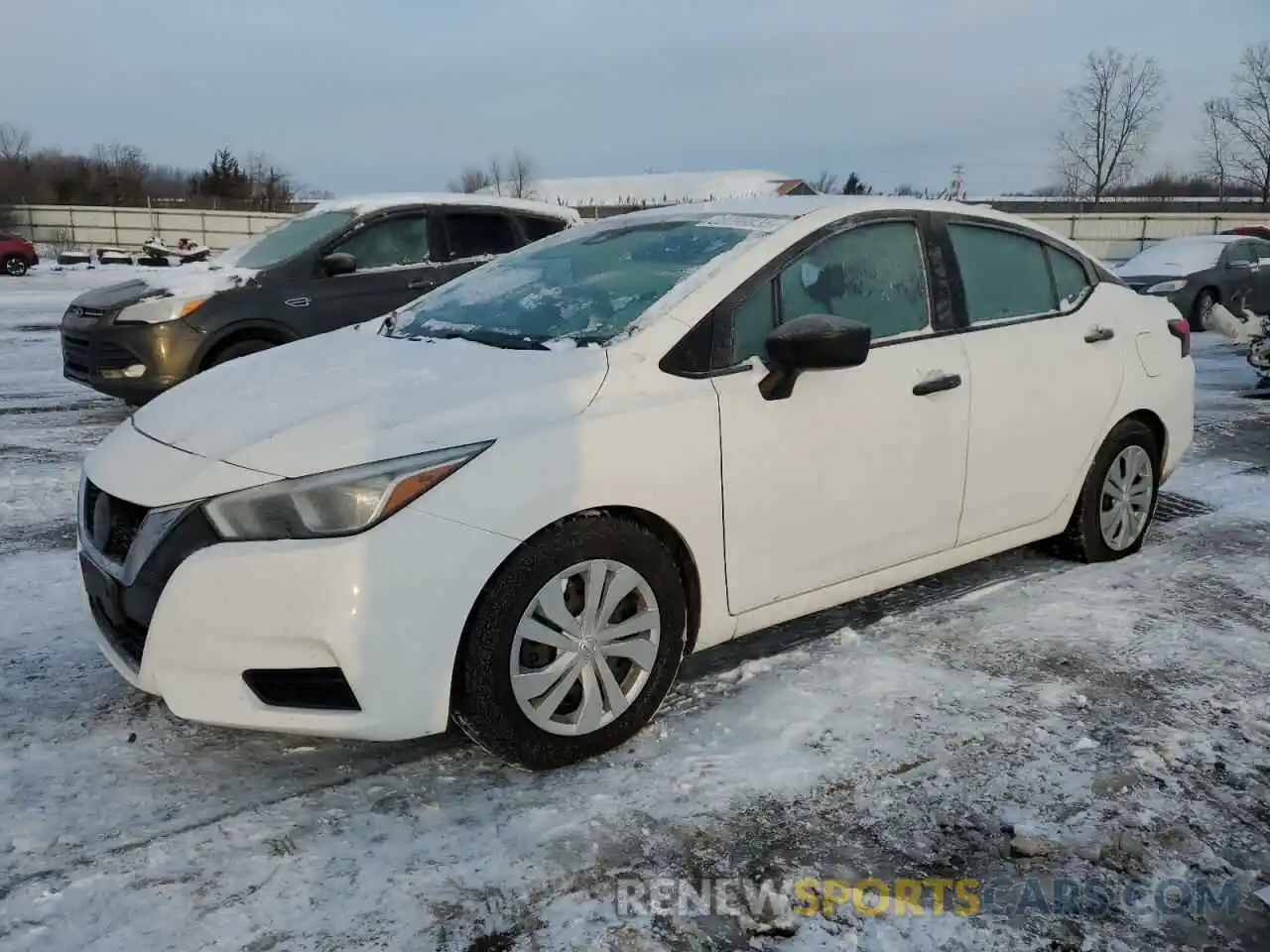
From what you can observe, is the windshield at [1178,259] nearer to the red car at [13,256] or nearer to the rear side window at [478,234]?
the rear side window at [478,234]

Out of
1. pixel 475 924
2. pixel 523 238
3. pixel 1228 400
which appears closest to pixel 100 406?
pixel 523 238

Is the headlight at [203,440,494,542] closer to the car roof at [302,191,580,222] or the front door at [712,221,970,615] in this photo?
the front door at [712,221,970,615]

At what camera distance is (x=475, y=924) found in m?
2.33

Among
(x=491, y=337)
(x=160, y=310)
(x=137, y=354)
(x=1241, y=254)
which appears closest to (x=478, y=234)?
(x=160, y=310)

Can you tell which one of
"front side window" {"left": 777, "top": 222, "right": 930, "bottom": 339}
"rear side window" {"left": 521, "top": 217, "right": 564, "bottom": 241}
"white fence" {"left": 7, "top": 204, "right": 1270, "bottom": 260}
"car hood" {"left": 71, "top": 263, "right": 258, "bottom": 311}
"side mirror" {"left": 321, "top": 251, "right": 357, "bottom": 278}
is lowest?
"front side window" {"left": 777, "top": 222, "right": 930, "bottom": 339}

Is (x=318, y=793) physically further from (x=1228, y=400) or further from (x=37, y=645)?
(x=1228, y=400)

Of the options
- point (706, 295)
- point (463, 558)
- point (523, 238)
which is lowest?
point (463, 558)

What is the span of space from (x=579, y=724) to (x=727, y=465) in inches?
33.9

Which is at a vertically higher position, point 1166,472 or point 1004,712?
point 1166,472

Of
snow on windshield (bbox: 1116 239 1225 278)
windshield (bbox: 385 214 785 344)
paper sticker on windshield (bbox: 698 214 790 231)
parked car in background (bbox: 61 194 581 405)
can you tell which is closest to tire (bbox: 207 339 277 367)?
parked car in background (bbox: 61 194 581 405)

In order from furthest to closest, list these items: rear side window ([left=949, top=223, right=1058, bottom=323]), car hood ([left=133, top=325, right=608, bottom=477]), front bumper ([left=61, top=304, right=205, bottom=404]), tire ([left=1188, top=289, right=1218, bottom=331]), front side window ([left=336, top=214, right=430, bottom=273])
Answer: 1. tire ([left=1188, top=289, right=1218, bottom=331])
2. front side window ([left=336, top=214, right=430, bottom=273])
3. front bumper ([left=61, top=304, right=205, bottom=404])
4. rear side window ([left=949, top=223, right=1058, bottom=323])
5. car hood ([left=133, top=325, right=608, bottom=477])

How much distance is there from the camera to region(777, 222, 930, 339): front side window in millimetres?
3502

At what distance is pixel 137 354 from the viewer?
736cm

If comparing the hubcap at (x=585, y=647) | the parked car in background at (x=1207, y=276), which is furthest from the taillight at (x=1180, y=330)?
the parked car in background at (x=1207, y=276)
